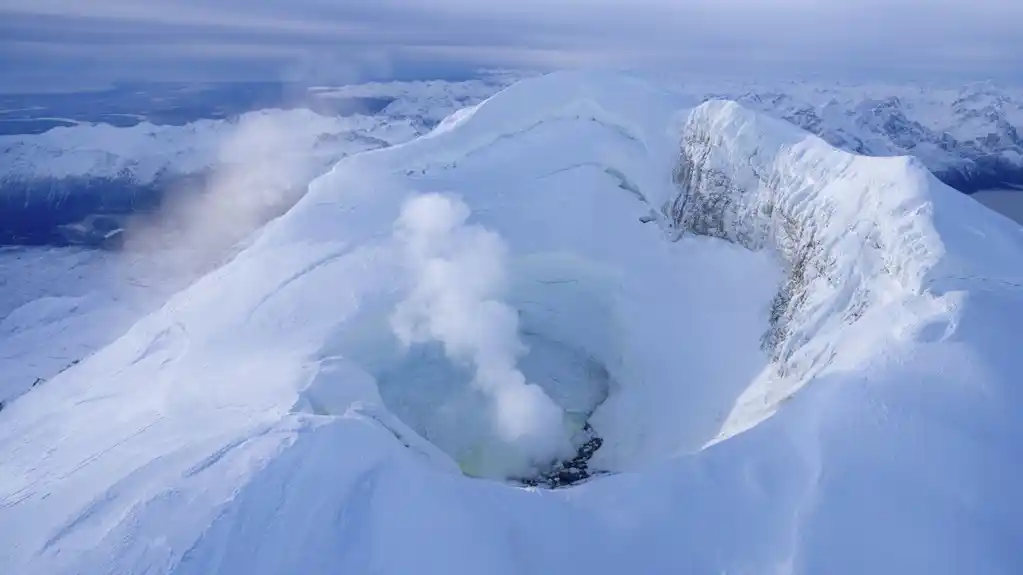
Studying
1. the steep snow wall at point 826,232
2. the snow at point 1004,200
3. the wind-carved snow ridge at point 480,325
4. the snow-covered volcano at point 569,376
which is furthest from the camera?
the snow at point 1004,200

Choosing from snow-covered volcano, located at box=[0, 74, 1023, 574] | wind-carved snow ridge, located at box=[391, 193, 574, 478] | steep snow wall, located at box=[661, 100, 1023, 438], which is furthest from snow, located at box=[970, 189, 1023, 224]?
wind-carved snow ridge, located at box=[391, 193, 574, 478]

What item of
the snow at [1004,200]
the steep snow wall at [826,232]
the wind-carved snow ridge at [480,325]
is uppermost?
the steep snow wall at [826,232]

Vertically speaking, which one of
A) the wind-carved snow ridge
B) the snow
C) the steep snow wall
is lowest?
the snow

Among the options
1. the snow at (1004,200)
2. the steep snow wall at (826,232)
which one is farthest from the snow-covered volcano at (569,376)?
the snow at (1004,200)

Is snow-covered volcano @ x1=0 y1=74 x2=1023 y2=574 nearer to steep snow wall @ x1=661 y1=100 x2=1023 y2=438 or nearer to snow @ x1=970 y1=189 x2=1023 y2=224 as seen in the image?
steep snow wall @ x1=661 y1=100 x2=1023 y2=438

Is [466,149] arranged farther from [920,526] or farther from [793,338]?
[920,526]

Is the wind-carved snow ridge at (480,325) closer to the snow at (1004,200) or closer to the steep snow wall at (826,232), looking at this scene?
the steep snow wall at (826,232)
